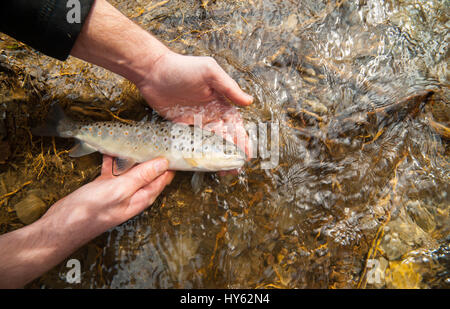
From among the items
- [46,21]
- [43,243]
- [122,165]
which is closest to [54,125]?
[122,165]

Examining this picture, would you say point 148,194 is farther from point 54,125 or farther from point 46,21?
point 46,21

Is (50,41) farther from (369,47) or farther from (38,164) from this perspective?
(369,47)

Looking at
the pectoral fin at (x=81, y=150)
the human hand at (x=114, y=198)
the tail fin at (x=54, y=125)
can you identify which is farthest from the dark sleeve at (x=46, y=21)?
the human hand at (x=114, y=198)

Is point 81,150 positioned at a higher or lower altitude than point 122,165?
higher

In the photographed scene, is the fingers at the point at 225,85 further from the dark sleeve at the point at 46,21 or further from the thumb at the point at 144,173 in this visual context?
the dark sleeve at the point at 46,21

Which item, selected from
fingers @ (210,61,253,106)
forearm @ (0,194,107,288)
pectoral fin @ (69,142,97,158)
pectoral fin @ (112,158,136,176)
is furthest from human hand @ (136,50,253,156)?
forearm @ (0,194,107,288)

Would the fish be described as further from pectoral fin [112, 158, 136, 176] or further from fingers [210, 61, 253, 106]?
fingers [210, 61, 253, 106]

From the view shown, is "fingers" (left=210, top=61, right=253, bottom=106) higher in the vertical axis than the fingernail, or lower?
higher
